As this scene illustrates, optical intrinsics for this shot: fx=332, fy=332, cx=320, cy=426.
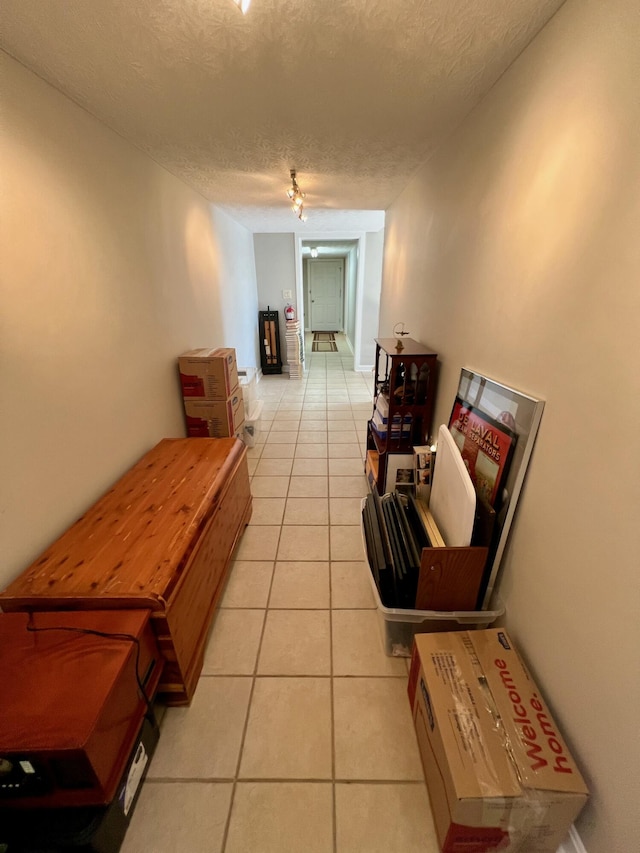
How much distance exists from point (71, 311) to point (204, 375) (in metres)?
1.14

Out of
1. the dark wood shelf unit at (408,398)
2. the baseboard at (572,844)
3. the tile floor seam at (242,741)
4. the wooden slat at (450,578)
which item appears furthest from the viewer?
the dark wood shelf unit at (408,398)

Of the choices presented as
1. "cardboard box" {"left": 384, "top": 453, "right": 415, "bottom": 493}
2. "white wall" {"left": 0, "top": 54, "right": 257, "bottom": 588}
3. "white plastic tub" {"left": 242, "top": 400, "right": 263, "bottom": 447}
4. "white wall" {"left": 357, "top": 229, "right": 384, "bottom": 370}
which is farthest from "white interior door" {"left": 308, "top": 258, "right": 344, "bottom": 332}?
"cardboard box" {"left": 384, "top": 453, "right": 415, "bottom": 493}

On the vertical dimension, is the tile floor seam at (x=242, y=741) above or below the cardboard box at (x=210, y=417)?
below

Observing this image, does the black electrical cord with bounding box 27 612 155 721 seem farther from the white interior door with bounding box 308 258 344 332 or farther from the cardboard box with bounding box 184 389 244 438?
the white interior door with bounding box 308 258 344 332

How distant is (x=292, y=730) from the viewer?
1.27 meters

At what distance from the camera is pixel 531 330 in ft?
3.75

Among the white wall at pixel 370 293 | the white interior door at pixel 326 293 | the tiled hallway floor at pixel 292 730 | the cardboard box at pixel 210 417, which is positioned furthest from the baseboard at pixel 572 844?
the white interior door at pixel 326 293

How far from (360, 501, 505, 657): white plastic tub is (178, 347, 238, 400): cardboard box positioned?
5.99ft

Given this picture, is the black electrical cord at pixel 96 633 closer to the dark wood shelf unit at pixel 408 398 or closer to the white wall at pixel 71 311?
the white wall at pixel 71 311

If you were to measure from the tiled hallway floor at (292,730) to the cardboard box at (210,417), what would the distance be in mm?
937

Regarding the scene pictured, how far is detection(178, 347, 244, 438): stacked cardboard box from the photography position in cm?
258

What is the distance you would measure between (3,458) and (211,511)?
803 mm

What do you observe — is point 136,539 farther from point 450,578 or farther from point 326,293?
point 326,293

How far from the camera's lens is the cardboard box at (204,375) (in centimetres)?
257
